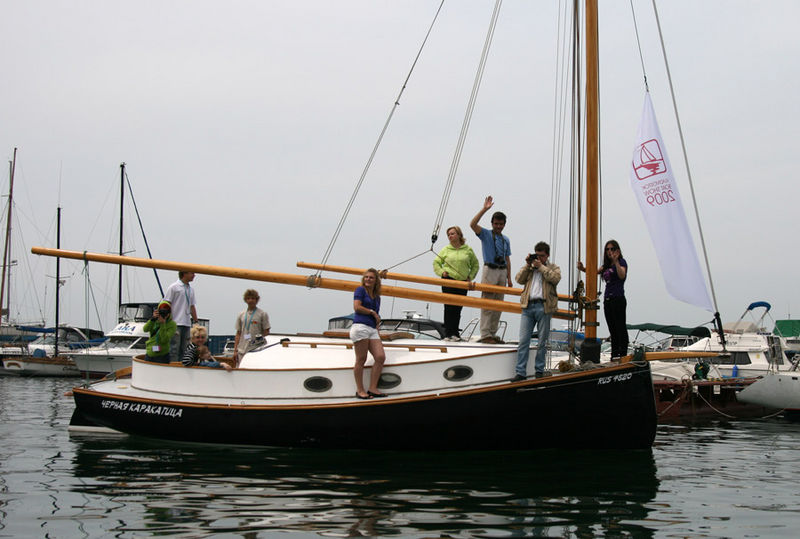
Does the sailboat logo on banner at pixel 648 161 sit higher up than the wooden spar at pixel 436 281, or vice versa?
the sailboat logo on banner at pixel 648 161

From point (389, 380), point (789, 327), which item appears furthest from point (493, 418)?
point (789, 327)

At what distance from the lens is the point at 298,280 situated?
12.8 m

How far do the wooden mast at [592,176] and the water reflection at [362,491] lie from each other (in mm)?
1865

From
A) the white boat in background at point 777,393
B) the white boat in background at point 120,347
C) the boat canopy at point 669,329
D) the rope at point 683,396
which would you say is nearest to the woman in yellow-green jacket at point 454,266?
the rope at point 683,396

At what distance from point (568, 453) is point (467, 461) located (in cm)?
157

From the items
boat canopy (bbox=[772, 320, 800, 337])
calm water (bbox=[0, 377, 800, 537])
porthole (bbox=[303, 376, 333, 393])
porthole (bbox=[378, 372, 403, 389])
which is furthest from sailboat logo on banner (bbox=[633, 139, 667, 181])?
boat canopy (bbox=[772, 320, 800, 337])

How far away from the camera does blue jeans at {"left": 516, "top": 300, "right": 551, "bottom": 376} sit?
35.5 feet

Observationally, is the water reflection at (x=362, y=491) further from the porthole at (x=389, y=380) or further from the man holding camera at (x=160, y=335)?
the man holding camera at (x=160, y=335)

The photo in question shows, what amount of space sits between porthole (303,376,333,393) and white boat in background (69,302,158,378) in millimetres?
25751

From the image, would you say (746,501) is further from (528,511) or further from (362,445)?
(362,445)

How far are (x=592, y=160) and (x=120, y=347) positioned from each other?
36971 millimetres

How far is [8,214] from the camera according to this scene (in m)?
54.8

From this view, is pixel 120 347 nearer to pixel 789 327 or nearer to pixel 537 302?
pixel 789 327

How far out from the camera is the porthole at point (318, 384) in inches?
453
